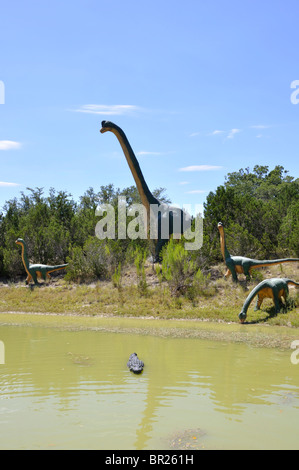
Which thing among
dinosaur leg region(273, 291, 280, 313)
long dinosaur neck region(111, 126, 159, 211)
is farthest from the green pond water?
long dinosaur neck region(111, 126, 159, 211)

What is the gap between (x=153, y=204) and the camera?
1642cm

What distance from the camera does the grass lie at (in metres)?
12.9

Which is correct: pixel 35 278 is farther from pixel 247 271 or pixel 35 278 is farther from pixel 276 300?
pixel 276 300

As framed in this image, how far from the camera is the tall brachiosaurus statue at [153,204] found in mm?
15734

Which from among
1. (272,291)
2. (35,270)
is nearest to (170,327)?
(272,291)

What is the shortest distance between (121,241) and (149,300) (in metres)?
5.00

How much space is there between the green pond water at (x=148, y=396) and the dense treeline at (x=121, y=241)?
764 cm

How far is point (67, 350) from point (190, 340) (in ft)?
8.79

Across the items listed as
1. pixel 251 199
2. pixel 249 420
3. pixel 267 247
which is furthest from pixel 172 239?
pixel 249 420

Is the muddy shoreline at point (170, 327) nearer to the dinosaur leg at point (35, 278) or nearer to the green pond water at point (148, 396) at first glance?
the green pond water at point (148, 396)

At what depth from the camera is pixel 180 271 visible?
49.5 ft

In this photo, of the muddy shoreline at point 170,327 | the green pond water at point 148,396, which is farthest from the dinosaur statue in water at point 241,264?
the green pond water at point 148,396

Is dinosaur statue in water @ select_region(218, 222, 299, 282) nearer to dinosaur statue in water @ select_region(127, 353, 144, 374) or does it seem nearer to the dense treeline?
the dense treeline

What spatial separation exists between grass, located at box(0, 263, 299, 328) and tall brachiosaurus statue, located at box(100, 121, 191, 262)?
4.05 feet
